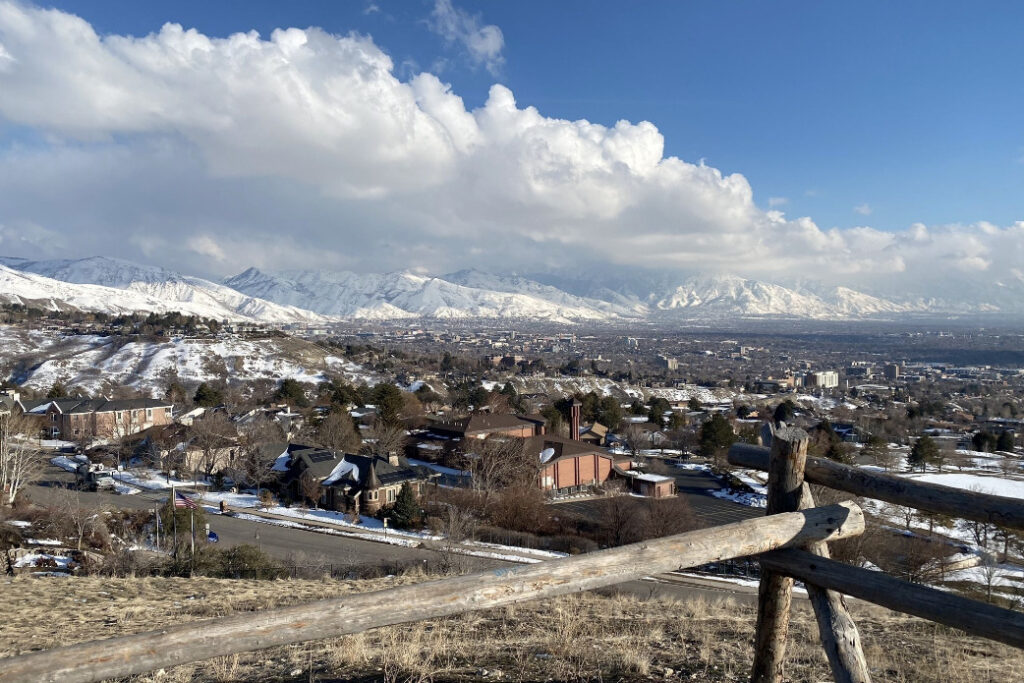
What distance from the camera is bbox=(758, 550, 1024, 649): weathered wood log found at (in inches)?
110

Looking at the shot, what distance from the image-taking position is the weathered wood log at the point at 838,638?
10.3ft

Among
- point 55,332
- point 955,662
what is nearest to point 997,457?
point 955,662

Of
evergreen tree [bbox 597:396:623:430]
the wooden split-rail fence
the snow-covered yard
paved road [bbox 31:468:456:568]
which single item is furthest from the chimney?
the wooden split-rail fence

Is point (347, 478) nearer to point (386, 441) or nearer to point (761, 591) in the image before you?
point (386, 441)

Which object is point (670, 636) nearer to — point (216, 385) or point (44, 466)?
point (44, 466)

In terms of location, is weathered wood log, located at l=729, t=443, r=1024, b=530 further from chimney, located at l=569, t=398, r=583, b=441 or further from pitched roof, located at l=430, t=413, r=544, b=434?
chimney, located at l=569, t=398, r=583, b=441

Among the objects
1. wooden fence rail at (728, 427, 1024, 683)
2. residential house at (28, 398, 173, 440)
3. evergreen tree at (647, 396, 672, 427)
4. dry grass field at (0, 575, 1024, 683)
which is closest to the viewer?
wooden fence rail at (728, 427, 1024, 683)

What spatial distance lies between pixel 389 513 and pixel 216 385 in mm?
53340

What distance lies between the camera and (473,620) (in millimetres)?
7516

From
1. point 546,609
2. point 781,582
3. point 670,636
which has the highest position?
point 781,582

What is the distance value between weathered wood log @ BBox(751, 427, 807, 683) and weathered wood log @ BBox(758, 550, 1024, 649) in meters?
0.21

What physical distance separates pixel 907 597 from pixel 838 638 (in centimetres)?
44

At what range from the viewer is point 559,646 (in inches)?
227

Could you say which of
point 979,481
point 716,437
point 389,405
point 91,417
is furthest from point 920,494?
point 91,417
